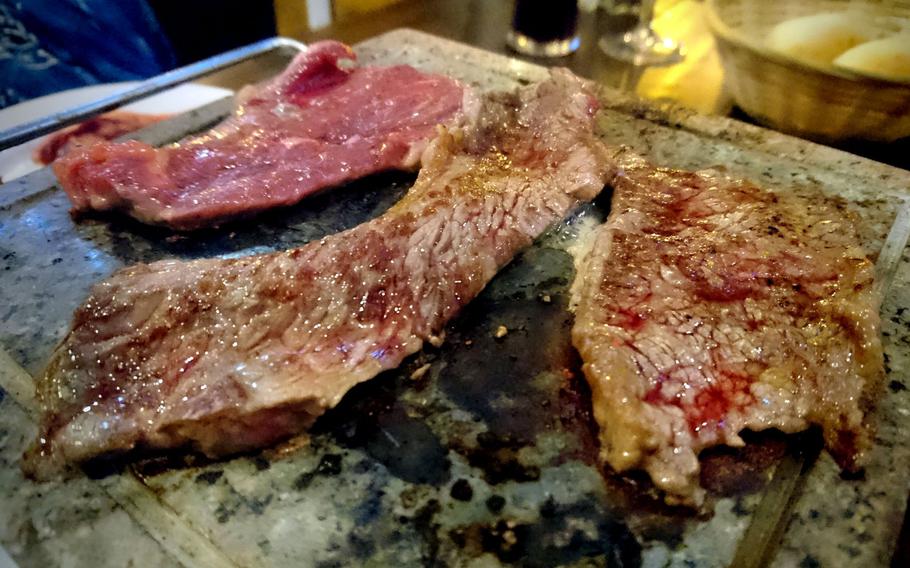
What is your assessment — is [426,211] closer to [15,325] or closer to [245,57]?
[15,325]

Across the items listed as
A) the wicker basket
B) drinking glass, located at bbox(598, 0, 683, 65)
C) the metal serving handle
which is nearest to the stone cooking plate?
the metal serving handle

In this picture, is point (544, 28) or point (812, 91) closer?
point (812, 91)

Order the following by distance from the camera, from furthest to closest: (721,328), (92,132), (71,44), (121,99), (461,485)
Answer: (71,44)
(92,132)
(121,99)
(721,328)
(461,485)

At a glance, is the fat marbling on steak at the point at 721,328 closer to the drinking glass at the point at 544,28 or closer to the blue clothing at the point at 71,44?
the drinking glass at the point at 544,28

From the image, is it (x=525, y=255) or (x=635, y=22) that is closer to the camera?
(x=525, y=255)

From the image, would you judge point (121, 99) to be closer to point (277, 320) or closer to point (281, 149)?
point (281, 149)

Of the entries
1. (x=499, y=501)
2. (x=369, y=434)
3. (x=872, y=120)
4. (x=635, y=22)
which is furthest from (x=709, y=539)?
(x=635, y=22)

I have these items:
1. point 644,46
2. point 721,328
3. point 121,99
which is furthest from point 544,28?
point 721,328
